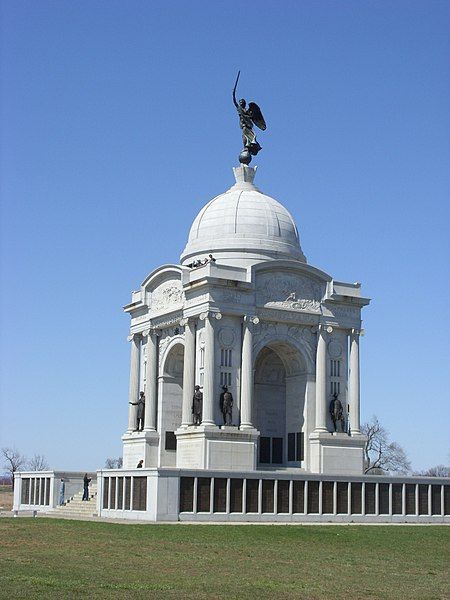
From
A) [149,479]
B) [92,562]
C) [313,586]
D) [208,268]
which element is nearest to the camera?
[313,586]

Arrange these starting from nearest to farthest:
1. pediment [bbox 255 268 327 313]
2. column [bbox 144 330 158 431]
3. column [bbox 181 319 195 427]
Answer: column [bbox 181 319 195 427], pediment [bbox 255 268 327 313], column [bbox 144 330 158 431]

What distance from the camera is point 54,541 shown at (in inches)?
1341

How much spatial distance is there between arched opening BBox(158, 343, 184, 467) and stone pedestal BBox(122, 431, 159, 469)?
45 cm

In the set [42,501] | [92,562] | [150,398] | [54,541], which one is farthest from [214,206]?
[92,562]

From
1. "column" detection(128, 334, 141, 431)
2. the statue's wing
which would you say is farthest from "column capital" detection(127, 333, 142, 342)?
the statue's wing

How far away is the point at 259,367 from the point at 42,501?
1535cm

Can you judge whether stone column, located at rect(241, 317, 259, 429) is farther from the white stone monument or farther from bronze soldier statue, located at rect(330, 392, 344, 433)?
bronze soldier statue, located at rect(330, 392, 344, 433)

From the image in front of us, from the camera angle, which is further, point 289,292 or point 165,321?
point 165,321

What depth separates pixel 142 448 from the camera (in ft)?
203

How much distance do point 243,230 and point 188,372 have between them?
10015 millimetres

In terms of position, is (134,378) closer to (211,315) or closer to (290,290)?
(211,315)

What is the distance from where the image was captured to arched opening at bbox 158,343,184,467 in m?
61.8

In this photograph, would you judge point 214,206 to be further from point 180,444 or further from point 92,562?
point 92,562

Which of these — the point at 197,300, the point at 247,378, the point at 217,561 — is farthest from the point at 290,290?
the point at 217,561
